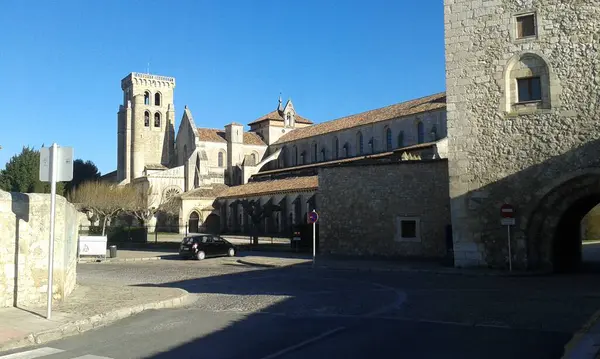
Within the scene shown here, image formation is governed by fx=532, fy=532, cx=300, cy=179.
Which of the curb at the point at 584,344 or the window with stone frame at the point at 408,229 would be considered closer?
the curb at the point at 584,344

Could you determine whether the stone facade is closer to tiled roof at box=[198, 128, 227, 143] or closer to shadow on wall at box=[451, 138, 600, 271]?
shadow on wall at box=[451, 138, 600, 271]

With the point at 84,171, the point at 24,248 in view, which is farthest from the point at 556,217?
the point at 84,171

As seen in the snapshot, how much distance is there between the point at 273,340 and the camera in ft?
26.4

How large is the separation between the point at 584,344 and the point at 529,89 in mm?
13555

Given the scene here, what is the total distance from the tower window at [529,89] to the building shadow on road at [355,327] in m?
7.43

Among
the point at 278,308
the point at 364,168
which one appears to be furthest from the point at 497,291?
the point at 364,168

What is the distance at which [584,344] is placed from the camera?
711cm

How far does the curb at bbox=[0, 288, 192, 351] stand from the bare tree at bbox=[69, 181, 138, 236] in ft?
125

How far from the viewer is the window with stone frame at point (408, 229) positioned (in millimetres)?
24097

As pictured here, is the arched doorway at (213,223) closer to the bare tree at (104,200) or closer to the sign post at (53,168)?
the bare tree at (104,200)

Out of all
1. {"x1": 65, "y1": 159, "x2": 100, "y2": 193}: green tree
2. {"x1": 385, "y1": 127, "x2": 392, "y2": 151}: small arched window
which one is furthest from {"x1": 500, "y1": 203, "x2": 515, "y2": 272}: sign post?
{"x1": 65, "y1": 159, "x2": 100, "y2": 193}: green tree

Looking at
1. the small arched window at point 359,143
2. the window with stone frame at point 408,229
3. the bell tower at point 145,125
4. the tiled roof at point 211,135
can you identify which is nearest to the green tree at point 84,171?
the bell tower at point 145,125

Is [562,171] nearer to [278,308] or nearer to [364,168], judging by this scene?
[364,168]

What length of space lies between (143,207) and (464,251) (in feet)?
139
